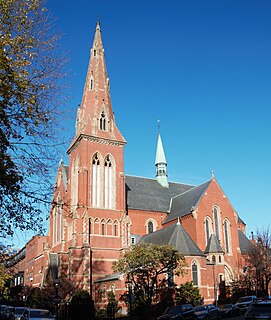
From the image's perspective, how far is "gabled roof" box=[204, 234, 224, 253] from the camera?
45.6 metres

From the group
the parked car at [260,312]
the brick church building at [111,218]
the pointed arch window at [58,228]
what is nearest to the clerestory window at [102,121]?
the brick church building at [111,218]

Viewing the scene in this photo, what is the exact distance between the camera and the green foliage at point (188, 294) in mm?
37531

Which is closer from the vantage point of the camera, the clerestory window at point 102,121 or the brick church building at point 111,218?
the brick church building at point 111,218

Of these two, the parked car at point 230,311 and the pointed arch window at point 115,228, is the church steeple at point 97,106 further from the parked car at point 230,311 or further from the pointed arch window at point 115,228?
the parked car at point 230,311

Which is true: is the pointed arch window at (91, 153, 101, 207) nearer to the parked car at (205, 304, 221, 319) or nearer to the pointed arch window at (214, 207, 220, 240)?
the pointed arch window at (214, 207, 220, 240)

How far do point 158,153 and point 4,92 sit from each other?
177 ft

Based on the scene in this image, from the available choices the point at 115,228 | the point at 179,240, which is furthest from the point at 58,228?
the point at 179,240

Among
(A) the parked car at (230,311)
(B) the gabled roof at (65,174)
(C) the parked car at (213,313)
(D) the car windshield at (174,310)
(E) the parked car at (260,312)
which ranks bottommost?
(A) the parked car at (230,311)

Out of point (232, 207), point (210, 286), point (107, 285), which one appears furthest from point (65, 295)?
point (232, 207)

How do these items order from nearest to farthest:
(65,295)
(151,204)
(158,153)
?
1. (65,295)
2. (151,204)
3. (158,153)

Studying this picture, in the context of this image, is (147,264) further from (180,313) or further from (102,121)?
(102,121)

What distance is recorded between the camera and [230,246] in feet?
164

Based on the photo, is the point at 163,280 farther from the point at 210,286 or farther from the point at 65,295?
the point at 65,295

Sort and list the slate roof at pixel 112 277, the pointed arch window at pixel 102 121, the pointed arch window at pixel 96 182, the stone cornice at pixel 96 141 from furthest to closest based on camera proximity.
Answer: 1. the pointed arch window at pixel 102 121
2. the stone cornice at pixel 96 141
3. the pointed arch window at pixel 96 182
4. the slate roof at pixel 112 277
